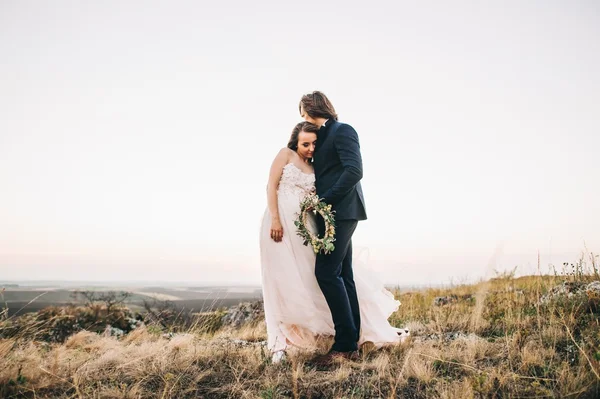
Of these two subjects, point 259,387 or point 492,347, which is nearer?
point 259,387

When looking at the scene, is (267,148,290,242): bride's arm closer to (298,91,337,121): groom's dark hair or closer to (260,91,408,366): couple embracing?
(260,91,408,366): couple embracing

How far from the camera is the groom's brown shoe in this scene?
4180 millimetres

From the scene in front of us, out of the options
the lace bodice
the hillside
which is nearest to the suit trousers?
the hillside

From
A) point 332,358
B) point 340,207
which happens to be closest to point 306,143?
point 340,207

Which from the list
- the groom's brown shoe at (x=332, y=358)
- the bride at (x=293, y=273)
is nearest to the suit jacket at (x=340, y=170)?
the bride at (x=293, y=273)

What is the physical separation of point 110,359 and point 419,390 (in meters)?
3.20

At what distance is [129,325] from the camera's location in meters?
10.4

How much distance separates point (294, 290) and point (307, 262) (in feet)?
1.27

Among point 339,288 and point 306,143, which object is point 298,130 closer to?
point 306,143

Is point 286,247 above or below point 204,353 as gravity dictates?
above

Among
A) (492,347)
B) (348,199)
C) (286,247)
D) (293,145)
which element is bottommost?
(492,347)

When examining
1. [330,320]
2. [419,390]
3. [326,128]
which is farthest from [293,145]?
[419,390]

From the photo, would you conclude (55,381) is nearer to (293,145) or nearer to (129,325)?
(293,145)

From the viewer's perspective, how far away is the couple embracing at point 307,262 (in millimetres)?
4523
